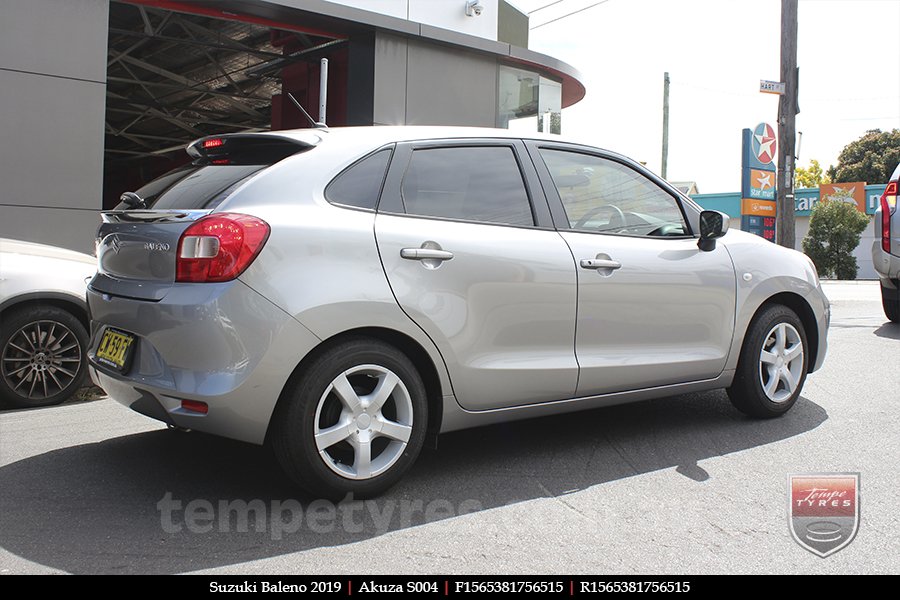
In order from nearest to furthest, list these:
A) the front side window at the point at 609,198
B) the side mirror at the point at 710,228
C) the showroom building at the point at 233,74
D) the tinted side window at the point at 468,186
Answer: the tinted side window at the point at 468,186, the front side window at the point at 609,198, the side mirror at the point at 710,228, the showroom building at the point at 233,74

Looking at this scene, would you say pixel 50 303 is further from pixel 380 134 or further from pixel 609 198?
pixel 609 198

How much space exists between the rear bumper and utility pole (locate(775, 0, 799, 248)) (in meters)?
12.7

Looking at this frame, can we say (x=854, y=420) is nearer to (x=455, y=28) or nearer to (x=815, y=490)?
(x=815, y=490)

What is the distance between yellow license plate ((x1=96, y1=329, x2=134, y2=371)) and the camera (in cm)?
355

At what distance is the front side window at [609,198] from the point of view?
4.42m

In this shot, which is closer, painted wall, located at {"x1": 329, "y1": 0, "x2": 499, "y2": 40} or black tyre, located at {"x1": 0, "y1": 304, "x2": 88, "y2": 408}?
black tyre, located at {"x1": 0, "y1": 304, "x2": 88, "y2": 408}

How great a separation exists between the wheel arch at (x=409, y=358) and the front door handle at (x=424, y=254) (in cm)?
34

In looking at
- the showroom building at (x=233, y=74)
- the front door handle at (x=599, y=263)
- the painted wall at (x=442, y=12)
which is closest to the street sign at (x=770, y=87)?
the showroom building at (x=233, y=74)

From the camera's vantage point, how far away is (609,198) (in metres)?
4.60

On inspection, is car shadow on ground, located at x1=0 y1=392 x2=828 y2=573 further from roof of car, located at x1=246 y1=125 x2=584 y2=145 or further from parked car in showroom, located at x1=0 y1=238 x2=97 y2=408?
roof of car, located at x1=246 y1=125 x2=584 y2=145

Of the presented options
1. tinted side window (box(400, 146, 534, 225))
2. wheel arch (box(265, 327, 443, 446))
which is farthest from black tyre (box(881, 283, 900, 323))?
wheel arch (box(265, 327, 443, 446))

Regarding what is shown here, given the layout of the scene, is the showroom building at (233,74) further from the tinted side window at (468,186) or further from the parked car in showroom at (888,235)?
the parked car in showroom at (888,235)

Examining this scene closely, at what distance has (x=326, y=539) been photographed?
3205mm

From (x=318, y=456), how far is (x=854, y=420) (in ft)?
11.9
